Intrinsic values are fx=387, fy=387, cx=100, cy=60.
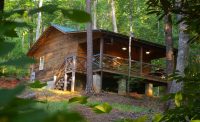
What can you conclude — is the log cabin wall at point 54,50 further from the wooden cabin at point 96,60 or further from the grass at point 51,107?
the grass at point 51,107

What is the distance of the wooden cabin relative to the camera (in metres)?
23.9

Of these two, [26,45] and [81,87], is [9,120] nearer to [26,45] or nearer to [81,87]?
[81,87]

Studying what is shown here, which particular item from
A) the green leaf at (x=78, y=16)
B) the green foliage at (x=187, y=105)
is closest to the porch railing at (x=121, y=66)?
the green foliage at (x=187, y=105)

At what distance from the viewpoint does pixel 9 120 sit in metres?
0.64

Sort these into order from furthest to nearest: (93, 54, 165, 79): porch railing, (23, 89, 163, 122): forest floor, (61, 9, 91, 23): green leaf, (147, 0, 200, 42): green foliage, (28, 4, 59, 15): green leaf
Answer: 1. (93, 54, 165, 79): porch railing
2. (23, 89, 163, 122): forest floor
3. (147, 0, 200, 42): green foliage
4. (28, 4, 59, 15): green leaf
5. (61, 9, 91, 23): green leaf

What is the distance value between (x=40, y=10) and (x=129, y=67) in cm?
2320

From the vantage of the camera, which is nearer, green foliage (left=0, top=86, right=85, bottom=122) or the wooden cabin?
green foliage (left=0, top=86, right=85, bottom=122)

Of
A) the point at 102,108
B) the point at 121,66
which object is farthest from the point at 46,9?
the point at 121,66

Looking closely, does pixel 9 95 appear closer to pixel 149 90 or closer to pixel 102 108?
pixel 102 108

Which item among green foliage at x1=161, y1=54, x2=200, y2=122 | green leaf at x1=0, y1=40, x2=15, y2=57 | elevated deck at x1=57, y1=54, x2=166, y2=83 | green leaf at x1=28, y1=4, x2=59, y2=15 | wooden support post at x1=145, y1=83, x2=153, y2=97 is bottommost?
wooden support post at x1=145, y1=83, x2=153, y2=97

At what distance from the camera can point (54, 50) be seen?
29.2m

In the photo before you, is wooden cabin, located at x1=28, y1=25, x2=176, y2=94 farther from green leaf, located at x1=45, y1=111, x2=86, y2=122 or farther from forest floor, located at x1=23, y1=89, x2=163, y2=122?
green leaf, located at x1=45, y1=111, x2=86, y2=122

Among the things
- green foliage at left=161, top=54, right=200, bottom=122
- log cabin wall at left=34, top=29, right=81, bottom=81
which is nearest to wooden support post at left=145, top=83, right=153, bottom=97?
log cabin wall at left=34, top=29, right=81, bottom=81

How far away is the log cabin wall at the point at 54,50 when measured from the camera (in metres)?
27.2
